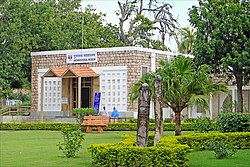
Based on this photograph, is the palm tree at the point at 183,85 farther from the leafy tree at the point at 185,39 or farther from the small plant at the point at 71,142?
the leafy tree at the point at 185,39

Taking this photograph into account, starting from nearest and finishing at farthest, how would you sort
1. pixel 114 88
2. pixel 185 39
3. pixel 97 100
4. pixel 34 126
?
pixel 34 126 < pixel 114 88 < pixel 97 100 < pixel 185 39

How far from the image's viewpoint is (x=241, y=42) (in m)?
30.9

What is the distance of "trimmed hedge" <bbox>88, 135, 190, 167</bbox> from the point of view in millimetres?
12422

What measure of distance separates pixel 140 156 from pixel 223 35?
1989 centimetres

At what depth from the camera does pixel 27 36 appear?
132 feet

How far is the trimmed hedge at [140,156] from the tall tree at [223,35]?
1867 cm

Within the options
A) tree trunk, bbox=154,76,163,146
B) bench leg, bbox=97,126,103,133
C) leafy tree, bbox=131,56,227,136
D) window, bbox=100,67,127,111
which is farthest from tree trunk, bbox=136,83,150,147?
window, bbox=100,67,127,111

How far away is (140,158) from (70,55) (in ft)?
91.3

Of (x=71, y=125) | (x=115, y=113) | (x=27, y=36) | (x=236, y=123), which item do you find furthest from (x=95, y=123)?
(x=27, y=36)

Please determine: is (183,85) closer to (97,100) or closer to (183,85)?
(183,85)

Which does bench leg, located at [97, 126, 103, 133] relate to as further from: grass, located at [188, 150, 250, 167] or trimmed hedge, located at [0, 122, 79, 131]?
grass, located at [188, 150, 250, 167]

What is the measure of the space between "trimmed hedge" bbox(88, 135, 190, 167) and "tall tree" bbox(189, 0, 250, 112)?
1867cm

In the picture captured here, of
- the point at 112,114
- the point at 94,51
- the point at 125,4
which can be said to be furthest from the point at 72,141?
the point at 125,4

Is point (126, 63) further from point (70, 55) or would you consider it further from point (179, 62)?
point (179, 62)
